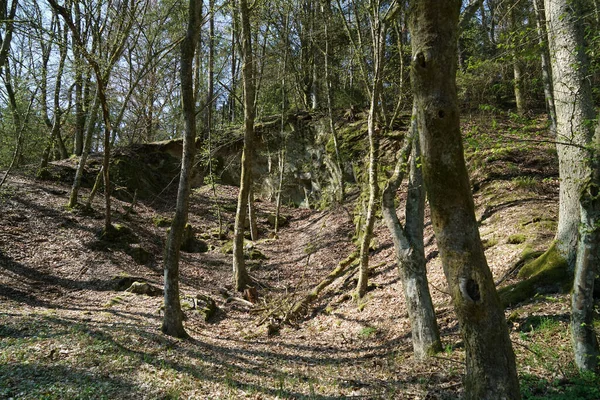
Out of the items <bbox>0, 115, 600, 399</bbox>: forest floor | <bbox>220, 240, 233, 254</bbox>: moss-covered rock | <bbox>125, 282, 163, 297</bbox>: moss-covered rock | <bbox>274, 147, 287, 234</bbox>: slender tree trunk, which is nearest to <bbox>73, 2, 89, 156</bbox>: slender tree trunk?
<bbox>0, 115, 600, 399</bbox>: forest floor

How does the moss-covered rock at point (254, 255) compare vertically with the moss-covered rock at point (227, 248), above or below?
below

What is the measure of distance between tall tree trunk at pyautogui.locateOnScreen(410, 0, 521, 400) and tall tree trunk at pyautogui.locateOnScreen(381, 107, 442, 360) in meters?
2.65

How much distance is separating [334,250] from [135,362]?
8.91 m

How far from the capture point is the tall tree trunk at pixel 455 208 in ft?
10.2

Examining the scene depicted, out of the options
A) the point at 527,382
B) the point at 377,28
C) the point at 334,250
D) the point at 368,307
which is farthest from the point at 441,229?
the point at 334,250

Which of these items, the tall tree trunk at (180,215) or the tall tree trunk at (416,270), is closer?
the tall tree trunk at (416,270)

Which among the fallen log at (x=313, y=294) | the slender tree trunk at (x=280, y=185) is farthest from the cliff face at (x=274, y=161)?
the fallen log at (x=313, y=294)

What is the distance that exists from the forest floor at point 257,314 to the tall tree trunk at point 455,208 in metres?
1.25

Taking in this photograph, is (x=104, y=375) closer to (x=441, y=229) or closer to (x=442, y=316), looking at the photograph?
(x=441, y=229)

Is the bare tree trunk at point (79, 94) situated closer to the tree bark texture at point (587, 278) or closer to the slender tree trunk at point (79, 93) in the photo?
the slender tree trunk at point (79, 93)

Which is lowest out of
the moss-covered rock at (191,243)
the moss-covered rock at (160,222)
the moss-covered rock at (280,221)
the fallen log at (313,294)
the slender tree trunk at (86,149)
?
the fallen log at (313,294)

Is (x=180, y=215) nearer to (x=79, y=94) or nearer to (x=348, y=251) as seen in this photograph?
(x=348, y=251)

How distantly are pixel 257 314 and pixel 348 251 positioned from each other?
461cm

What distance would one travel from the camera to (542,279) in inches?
250
